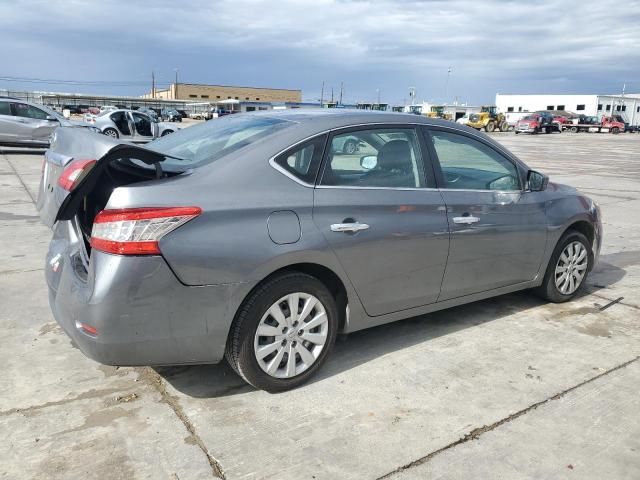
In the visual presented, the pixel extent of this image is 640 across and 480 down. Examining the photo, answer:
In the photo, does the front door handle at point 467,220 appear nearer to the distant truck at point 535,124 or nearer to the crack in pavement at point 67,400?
the crack in pavement at point 67,400

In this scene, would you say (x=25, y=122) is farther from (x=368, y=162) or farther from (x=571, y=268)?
(x=571, y=268)

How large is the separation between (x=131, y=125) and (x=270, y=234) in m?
19.0

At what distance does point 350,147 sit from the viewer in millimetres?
3469

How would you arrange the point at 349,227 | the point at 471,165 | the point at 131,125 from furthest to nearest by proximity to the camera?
the point at 131,125 → the point at 471,165 → the point at 349,227

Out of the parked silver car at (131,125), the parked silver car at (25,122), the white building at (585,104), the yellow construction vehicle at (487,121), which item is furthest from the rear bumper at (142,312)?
the white building at (585,104)

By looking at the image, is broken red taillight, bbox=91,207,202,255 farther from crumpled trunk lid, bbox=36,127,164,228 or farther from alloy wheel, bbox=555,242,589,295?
alloy wheel, bbox=555,242,589,295

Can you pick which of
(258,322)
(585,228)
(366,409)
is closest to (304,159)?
(258,322)

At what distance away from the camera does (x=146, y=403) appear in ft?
10.1

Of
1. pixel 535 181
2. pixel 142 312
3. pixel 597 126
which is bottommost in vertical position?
pixel 142 312

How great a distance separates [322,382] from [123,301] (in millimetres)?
1346

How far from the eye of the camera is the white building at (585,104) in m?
89.0

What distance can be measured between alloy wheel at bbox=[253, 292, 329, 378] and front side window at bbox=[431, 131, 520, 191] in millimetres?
1406

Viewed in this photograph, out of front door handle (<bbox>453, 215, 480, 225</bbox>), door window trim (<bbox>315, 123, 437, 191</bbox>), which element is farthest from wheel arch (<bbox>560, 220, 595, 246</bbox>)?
door window trim (<bbox>315, 123, 437, 191</bbox>)

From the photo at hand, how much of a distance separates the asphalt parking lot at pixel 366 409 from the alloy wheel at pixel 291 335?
19cm
